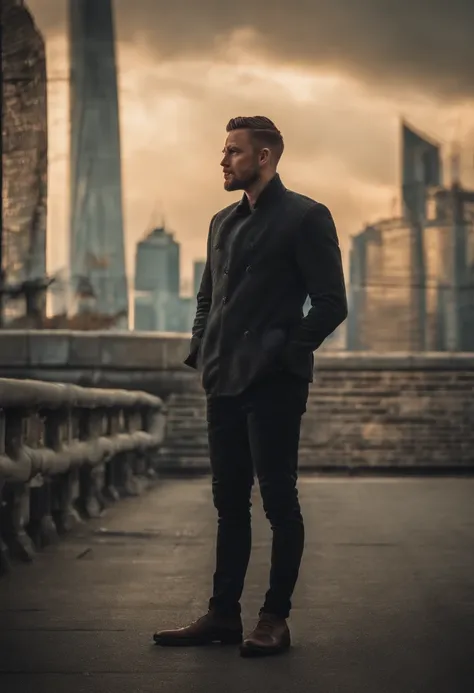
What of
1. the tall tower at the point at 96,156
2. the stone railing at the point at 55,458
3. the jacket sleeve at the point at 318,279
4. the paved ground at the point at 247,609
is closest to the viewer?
the paved ground at the point at 247,609

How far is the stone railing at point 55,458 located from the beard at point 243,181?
2.28 m

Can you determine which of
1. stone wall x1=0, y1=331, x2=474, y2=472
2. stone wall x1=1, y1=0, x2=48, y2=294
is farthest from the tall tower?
stone wall x1=0, y1=331, x2=474, y2=472

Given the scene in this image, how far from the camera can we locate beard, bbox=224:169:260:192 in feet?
16.1

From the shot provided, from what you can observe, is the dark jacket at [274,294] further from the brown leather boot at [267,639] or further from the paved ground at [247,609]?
the paved ground at [247,609]

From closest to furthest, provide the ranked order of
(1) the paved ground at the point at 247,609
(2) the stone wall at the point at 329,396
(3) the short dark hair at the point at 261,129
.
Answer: (1) the paved ground at the point at 247,609
(3) the short dark hair at the point at 261,129
(2) the stone wall at the point at 329,396

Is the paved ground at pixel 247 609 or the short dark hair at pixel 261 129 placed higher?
the short dark hair at pixel 261 129

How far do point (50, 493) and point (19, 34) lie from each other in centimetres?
1754

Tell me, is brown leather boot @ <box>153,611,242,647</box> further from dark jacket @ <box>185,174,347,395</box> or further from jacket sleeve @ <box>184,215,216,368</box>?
jacket sleeve @ <box>184,215,216,368</box>

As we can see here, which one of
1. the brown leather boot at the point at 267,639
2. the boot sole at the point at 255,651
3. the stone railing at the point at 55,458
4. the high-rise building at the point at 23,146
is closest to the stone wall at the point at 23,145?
the high-rise building at the point at 23,146

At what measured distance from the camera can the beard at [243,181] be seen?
16.1 feet

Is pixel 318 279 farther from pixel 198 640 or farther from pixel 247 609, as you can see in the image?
pixel 247 609

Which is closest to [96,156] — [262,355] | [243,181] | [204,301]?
[204,301]

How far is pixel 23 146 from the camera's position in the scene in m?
25.1

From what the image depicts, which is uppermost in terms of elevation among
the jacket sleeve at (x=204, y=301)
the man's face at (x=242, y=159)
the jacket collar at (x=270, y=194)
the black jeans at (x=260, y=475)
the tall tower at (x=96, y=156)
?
the tall tower at (x=96, y=156)
